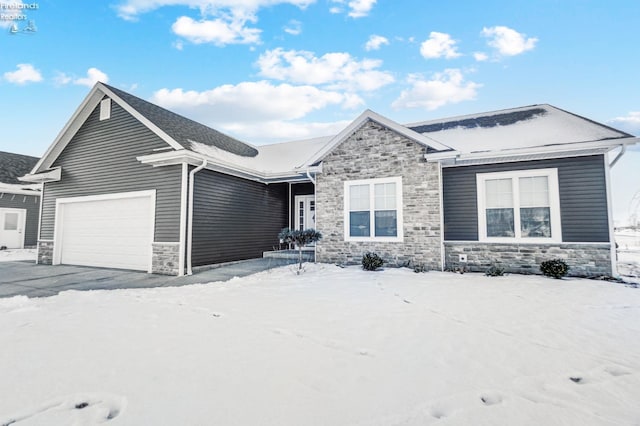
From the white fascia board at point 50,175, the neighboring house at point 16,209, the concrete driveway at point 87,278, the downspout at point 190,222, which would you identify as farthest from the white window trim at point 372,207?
the neighboring house at point 16,209

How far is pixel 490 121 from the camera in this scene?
410 inches

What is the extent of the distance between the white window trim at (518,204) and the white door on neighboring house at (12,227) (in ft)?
74.1

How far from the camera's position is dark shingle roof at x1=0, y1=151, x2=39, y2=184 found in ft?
55.4

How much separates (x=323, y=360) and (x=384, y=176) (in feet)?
23.3

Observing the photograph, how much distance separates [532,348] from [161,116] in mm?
11445

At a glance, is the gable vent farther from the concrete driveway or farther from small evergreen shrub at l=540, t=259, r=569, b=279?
small evergreen shrub at l=540, t=259, r=569, b=279

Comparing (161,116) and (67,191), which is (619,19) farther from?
(67,191)

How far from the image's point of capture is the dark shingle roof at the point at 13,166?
16878 mm

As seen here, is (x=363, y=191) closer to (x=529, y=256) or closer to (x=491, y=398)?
(x=529, y=256)

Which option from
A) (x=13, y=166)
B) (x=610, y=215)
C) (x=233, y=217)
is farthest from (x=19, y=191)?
(x=610, y=215)

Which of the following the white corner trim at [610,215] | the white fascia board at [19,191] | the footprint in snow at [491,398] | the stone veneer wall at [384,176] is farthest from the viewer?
the white fascia board at [19,191]

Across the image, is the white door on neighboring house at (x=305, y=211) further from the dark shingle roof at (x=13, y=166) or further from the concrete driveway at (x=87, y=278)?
the dark shingle roof at (x=13, y=166)

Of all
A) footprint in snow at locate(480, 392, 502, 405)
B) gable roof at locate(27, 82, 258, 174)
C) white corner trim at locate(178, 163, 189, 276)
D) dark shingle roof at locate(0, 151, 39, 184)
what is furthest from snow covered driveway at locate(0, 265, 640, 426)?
dark shingle roof at locate(0, 151, 39, 184)

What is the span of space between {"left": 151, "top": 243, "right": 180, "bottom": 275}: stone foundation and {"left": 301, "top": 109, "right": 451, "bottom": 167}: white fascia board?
4853mm
